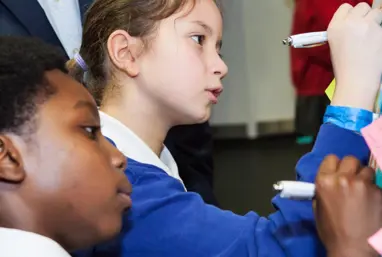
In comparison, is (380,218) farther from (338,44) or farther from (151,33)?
(151,33)

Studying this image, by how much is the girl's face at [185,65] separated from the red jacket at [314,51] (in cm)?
14

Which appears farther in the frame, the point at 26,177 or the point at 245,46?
the point at 245,46

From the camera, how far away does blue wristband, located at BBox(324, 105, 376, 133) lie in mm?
664

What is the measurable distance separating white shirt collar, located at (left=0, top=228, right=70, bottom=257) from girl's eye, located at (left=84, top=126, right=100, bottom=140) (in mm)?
110

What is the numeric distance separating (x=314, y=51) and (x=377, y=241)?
41 centimetres

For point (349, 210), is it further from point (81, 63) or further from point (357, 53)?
point (81, 63)

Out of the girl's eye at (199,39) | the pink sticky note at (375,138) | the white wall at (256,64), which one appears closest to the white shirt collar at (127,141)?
the girl's eye at (199,39)

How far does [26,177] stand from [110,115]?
357 millimetres

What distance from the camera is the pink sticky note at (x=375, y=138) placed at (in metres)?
0.54

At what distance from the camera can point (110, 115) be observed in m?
0.94

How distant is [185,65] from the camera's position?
908mm

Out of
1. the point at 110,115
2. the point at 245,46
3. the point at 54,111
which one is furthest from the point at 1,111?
the point at 245,46

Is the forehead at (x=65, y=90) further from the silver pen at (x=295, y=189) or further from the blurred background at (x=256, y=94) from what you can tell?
the blurred background at (x=256, y=94)

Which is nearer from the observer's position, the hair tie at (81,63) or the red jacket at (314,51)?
the red jacket at (314,51)
